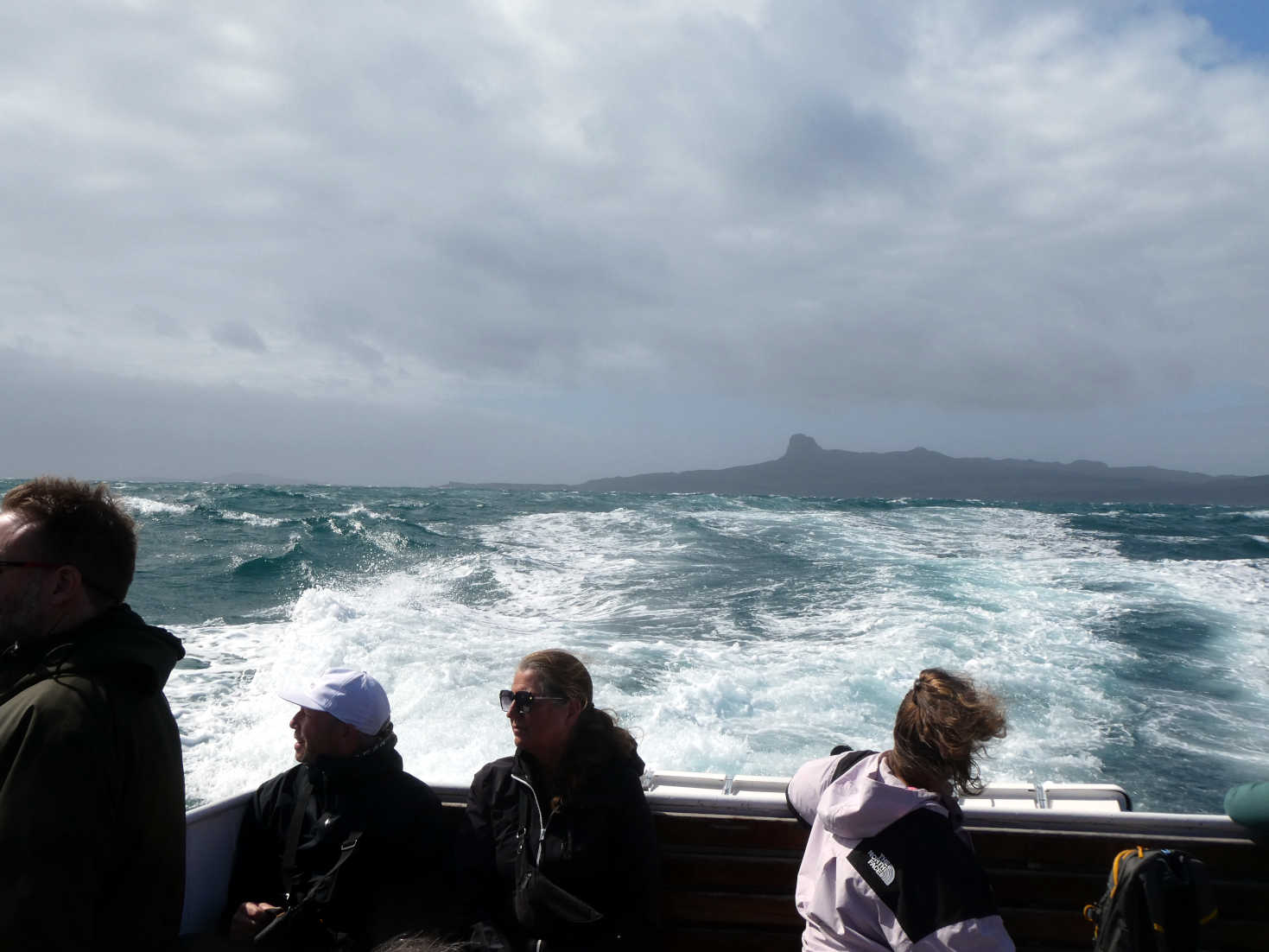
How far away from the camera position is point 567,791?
89.9 inches

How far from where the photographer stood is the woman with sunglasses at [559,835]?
218cm

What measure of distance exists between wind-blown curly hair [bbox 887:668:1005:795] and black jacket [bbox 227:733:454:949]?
128cm

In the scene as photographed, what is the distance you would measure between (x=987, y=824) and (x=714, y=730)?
13.8 ft

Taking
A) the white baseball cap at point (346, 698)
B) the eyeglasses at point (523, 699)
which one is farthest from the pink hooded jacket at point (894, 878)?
the white baseball cap at point (346, 698)

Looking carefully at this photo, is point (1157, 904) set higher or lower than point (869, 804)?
lower

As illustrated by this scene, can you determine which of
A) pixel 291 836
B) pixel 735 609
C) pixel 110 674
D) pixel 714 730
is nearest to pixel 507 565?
pixel 735 609

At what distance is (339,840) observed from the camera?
91.3 inches

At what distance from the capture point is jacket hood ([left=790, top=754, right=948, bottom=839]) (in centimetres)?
180

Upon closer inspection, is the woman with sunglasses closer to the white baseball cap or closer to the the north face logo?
A: the white baseball cap

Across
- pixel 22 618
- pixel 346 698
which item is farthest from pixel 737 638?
pixel 22 618

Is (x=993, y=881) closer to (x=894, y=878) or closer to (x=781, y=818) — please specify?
(x=781, y=818)

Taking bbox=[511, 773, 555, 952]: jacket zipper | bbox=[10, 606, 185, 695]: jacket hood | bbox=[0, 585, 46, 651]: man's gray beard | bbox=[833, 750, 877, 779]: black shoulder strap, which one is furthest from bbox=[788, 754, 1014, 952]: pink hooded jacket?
bbox=[0, 585, 46, 651]: man's gray beard

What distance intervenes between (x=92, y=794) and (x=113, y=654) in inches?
9.0

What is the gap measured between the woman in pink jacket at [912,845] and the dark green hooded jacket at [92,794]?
1318mm
